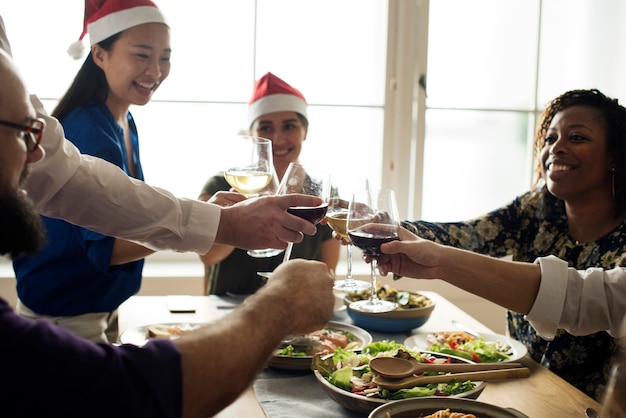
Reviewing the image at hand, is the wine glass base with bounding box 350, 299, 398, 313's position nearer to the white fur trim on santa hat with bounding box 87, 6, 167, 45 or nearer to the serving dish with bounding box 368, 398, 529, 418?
the serving dish with bounding box 368, 398, 529, 418

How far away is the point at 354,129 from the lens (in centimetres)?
405

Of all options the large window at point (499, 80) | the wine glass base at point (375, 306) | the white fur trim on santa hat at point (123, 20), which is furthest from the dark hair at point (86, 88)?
the large window at point (499, 80)

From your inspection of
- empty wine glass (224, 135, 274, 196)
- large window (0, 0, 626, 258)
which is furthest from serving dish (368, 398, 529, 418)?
large window (0, 0, 626, 258)

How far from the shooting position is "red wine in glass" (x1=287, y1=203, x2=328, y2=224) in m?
1.70

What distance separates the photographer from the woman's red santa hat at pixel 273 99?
315 cm

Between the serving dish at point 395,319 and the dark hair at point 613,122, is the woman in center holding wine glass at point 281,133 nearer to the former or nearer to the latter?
the serving dish at point 395,319

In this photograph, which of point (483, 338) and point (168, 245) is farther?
point (483, 338)

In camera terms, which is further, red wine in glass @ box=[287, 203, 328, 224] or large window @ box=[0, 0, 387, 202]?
large window @ box=[0, 0, 387, 202]

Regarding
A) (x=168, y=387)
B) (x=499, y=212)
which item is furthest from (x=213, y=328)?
(x=499, y=212)

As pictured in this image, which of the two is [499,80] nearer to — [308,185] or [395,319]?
[395,319]

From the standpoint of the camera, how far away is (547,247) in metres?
2.40

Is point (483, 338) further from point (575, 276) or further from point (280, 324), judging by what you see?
point (280, 324)

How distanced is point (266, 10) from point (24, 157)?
292cm

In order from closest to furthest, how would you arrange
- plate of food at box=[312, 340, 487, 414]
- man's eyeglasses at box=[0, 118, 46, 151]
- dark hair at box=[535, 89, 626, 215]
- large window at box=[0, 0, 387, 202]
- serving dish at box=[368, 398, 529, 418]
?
1. man's eyeglasses at box=[0, 118, 46, 151]
2. serving dish at box=[368, 398, 529, 418]
3. plate of food at box=[312, 340, 487, 414]
4. dark hair at box=[535, 89, 626, 215]
5. large window at box=[0, 0, 387, 202]
